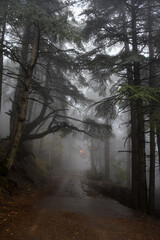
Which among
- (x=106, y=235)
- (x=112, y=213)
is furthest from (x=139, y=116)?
(x=106, y=235)

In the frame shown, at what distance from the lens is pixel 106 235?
447 cm

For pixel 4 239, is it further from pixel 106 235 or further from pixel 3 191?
pixel 3 191

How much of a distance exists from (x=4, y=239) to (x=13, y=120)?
9.10m

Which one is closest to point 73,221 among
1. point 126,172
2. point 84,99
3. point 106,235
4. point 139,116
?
point 106,235

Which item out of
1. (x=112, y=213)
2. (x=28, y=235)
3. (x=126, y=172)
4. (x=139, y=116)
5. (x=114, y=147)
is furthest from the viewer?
(x=114, y=147)

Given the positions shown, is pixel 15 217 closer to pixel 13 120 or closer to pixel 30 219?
pixel 30 219

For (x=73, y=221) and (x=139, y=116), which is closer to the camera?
(x=73, y=221)

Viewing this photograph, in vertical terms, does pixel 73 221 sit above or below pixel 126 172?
above

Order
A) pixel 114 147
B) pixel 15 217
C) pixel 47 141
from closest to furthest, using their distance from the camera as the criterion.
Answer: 1. pixel 15 217
2. pixel 47 141
3. pixel 114 147

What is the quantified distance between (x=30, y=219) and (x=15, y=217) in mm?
471

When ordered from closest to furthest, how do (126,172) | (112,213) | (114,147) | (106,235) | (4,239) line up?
(4,239), (106,235), (112,213), (126,172), (114,147)

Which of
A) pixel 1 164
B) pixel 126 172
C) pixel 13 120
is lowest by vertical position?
pixel 126 172

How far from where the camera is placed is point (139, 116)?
8.15m

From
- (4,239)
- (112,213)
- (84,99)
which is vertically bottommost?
(112,213)
